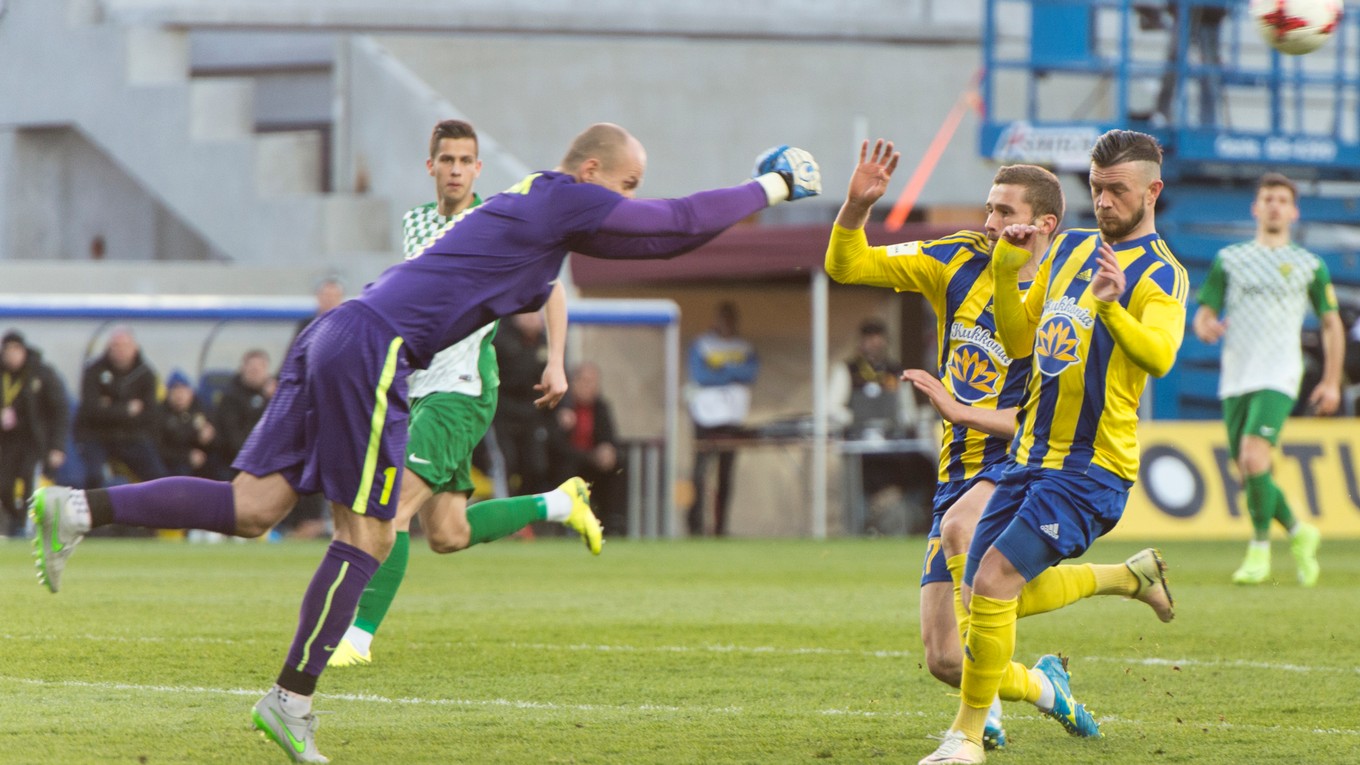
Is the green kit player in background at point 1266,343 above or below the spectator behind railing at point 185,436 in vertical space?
above

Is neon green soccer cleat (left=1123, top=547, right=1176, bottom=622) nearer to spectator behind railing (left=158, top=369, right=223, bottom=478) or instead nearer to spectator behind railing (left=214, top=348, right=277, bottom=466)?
spectator behind railing (left=214, top=348, right=277, bottom=466)

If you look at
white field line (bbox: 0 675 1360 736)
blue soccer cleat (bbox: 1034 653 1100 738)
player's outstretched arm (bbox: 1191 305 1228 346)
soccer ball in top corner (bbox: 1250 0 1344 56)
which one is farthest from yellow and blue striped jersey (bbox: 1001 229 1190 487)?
player's outstretched arm (bbox: 1191 305 1228 346)

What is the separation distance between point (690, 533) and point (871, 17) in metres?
8.35

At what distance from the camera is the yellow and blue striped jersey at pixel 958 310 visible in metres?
6.16

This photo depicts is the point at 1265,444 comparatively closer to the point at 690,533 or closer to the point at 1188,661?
the point at 1188,661

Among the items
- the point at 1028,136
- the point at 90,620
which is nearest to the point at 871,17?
the point at 1028,136

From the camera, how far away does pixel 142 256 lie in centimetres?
2373

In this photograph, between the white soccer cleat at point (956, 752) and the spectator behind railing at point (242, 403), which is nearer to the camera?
the white soccer cleat at point (956, 752)

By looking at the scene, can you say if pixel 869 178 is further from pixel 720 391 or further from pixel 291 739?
pixel 720 391

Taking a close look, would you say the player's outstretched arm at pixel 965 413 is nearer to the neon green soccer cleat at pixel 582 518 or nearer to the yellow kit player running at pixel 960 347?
the yellow kit player running at pixel 960 347

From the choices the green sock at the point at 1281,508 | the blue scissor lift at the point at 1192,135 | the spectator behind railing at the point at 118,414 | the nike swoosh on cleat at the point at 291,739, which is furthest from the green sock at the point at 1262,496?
the spectator behind railing at the point at 118,414

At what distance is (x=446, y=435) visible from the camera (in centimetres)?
783

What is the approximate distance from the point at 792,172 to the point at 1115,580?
5.38 ft

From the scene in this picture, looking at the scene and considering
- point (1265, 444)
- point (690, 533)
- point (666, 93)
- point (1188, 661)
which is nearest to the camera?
point (1188, 661)
